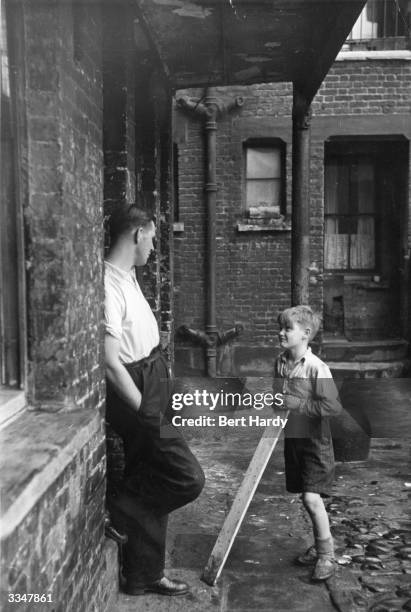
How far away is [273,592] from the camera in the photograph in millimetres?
3541

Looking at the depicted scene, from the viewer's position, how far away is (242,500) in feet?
11.6

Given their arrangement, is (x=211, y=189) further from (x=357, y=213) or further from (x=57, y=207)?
(x=57, y=207)

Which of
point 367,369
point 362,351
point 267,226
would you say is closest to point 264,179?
point 267,226

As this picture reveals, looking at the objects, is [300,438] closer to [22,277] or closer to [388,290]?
[22,277]

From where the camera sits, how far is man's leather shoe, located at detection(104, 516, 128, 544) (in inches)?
129

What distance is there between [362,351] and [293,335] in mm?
6902

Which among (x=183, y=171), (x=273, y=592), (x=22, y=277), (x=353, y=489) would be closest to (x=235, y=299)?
(x=183, y=171)

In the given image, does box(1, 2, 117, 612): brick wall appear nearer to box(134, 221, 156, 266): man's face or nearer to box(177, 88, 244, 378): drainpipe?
box(134, 221, 156, 266): man's face

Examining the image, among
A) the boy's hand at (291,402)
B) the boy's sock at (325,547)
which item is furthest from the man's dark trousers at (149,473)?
the boy's sock at (325,547)

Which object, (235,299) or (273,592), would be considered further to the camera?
(235,299)

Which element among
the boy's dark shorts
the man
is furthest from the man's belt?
the boy's dark shorts

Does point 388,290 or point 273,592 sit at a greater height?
point 388,290

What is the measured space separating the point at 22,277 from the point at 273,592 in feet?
7.22

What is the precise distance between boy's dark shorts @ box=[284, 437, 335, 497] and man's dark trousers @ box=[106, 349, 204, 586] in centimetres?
61
